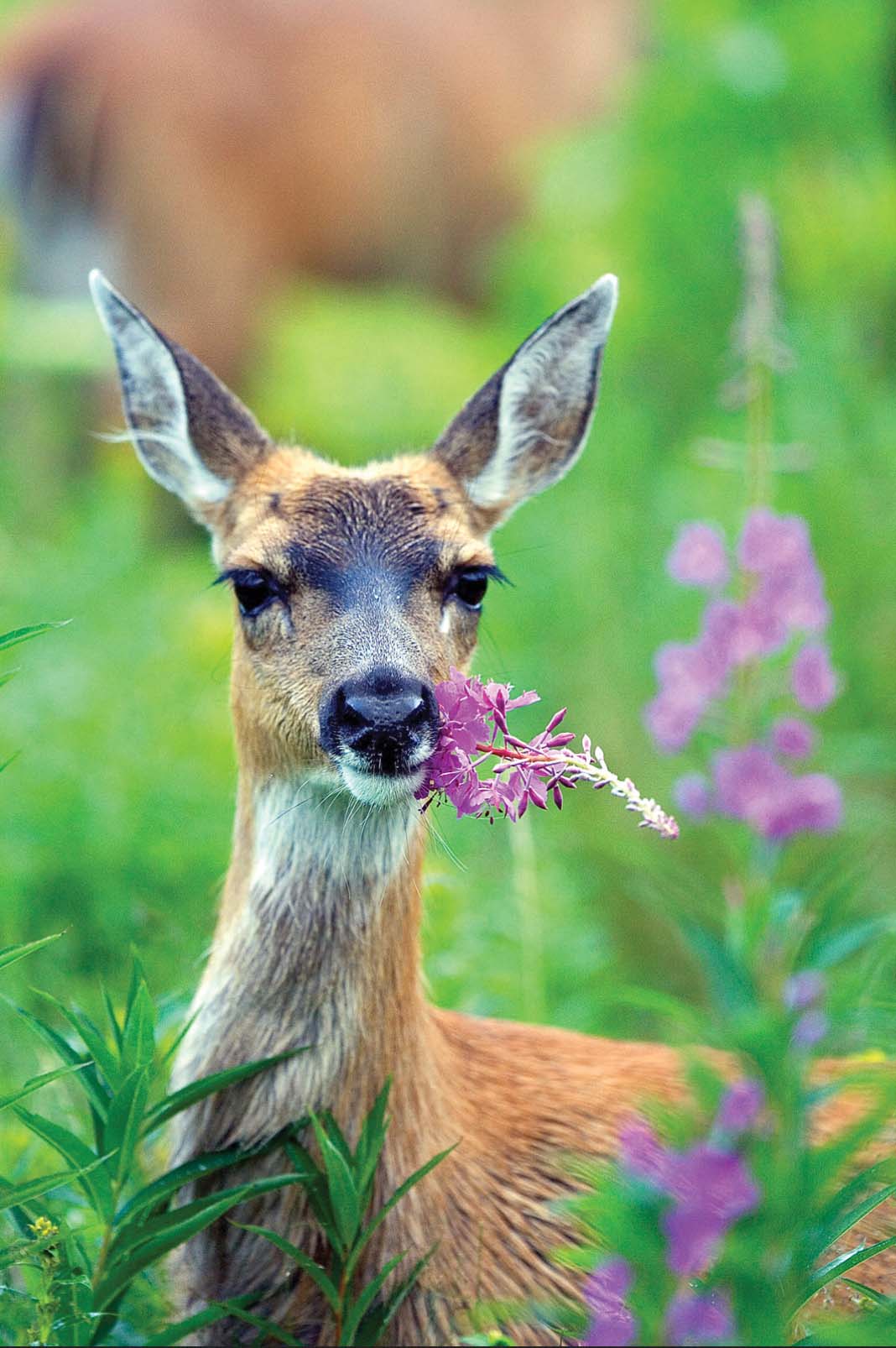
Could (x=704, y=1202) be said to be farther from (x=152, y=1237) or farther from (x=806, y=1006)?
(x=152, y=1237)

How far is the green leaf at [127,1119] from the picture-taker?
104 inches

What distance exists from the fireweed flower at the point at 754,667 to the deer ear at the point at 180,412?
1.15m

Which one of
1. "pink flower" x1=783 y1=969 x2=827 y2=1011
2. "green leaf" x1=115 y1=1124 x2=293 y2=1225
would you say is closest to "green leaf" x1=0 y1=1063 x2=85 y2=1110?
"green leaf" x1=115 y1=1124 x2=293 y2=1225

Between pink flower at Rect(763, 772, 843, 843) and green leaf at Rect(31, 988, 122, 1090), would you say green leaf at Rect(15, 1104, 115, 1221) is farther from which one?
pink flower at Rect(763, 772, 843, 843)

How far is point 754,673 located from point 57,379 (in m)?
6.31

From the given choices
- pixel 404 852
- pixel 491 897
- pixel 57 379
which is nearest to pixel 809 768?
pixel 404 852

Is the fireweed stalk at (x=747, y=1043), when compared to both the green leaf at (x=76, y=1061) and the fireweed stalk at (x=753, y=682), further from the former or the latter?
the green leaf at (x=76, y=1061)

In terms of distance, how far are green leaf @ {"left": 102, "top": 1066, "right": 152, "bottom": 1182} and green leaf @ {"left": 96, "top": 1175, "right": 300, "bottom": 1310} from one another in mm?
92

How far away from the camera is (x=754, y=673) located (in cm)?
267

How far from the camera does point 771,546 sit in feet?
9.27

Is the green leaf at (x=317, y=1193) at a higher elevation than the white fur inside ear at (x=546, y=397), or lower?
lower

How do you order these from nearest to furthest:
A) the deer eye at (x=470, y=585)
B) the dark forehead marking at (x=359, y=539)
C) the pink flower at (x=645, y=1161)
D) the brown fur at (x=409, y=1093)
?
1. the pink flower at (x=645, y=1161)
2. the brown fur at (x=409, y=1093)
3. the dark forehead marking at (x=359, y=539)
4. the deer eye at (x=470, y=585)

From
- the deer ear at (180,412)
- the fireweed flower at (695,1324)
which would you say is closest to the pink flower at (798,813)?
the fireweed flower at (695,1324)

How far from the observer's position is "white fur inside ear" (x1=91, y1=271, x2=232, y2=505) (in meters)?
3.63
